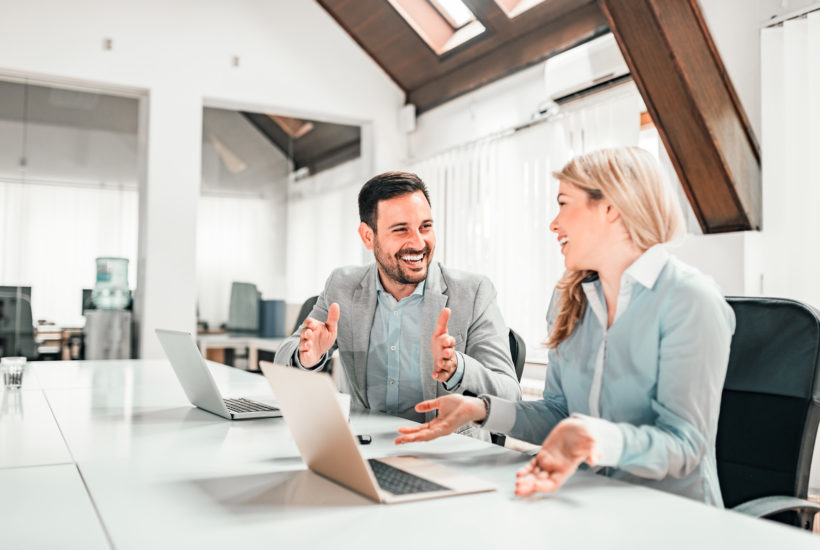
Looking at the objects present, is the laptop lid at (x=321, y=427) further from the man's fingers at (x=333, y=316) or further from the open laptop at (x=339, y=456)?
the man's fingers at (x=333, y=316)

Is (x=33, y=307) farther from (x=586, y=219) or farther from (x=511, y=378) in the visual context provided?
(x=586, y=219)

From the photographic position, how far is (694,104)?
9.63 feet

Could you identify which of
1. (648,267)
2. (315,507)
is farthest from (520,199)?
(315,507)

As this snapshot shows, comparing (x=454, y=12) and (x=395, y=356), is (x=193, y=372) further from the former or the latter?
(x=454, y=12)

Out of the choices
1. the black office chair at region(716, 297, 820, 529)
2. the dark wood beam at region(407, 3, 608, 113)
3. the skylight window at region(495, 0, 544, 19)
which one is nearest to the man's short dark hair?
the black office chair at region(716, 297, 820, 529)

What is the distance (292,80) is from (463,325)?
370cm

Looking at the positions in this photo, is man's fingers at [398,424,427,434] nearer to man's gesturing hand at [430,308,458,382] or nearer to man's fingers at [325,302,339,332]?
man's gesturing hand at [430,308,458,382]

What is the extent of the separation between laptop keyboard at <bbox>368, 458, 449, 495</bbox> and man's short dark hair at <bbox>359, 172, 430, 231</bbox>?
3.96 ft

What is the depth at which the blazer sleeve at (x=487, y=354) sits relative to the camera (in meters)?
1.86

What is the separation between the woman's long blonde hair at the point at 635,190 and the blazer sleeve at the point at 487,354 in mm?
603

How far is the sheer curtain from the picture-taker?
3.90 m

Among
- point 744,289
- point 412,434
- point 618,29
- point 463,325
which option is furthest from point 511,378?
point 618,29

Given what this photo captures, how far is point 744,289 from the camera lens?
302 centimetres

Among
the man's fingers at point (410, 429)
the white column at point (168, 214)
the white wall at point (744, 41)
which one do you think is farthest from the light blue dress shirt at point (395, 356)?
the white column at point (168, 214)
